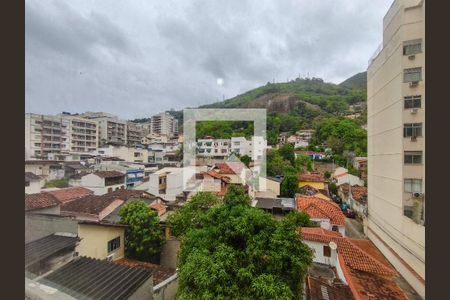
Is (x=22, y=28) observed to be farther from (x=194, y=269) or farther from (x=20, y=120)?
(x=194, y=269)

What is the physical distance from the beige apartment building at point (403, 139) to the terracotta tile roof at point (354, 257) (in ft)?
2.19

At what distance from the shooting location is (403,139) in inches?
159

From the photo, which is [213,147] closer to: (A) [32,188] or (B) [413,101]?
(B) [413,101]

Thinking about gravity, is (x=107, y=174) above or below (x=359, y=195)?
above

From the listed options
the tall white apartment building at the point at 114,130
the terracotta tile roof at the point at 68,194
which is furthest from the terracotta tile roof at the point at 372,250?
the tall white apartment building at the point at 114,130

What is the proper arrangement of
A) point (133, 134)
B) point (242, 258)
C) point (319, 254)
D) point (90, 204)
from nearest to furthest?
point (242, 258), point (319, 254), point (90, 204), point (133, 134)

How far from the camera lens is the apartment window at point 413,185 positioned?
150 inches

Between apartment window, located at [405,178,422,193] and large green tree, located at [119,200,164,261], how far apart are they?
487 cm

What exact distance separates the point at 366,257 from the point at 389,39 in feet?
14.4

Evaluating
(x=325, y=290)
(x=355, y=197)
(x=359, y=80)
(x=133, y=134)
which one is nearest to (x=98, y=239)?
(x=325, y=290)

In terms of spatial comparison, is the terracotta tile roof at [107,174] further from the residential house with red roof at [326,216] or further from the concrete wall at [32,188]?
the residential house with red roof at [326,216]

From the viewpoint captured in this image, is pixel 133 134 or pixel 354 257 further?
pixel 133 134

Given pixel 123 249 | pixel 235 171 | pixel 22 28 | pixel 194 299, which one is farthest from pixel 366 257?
pixel 235 171

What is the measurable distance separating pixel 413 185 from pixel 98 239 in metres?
5.75
